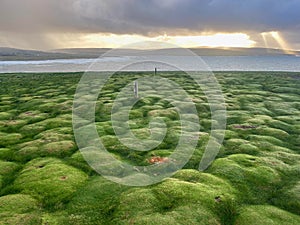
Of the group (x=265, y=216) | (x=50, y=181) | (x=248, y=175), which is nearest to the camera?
Answer: (x=265, y=216)

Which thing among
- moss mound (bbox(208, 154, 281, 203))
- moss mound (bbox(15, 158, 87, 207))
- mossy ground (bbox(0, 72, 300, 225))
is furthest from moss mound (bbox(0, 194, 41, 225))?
moss mound (bbox(208, 154, 281, 203))

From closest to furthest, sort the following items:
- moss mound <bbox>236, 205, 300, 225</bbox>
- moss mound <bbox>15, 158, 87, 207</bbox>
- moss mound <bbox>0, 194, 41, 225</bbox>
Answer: moss mound <bbox>0, 194, 41, 225</bbox>
moss mound <bbox>236, 205, 300, 225</bbox>
moss mound <bbox>15, 158, 87, 207</bbox>

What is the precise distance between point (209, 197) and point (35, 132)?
28693mm

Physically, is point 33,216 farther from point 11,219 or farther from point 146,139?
point 146,139

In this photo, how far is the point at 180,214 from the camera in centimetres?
2216

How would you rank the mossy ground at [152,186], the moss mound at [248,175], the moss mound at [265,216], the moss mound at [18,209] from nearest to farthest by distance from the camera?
the moss mound at [18,209], the moss mound at [265,216], the mossy ground at [152,186], the moss mound at [248,175]

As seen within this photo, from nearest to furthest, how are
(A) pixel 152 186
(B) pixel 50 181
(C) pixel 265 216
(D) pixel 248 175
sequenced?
(C) pixel 265 216 < (A) pixel 152 186 < (B) pixel 50 181 < (D) pixel 248 175

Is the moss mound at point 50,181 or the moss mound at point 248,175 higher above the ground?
the moss mound at point 50,181

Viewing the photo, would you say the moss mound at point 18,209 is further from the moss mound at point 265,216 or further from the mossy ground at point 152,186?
the moss mound at point 265,216

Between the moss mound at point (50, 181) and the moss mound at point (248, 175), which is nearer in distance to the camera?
the moss mound at point (50, 181)

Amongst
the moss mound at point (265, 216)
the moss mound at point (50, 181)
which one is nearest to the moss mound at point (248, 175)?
the moss mound at point (265, 216)

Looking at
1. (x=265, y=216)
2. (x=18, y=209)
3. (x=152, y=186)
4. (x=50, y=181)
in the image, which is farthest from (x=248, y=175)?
(x=18, y=209)

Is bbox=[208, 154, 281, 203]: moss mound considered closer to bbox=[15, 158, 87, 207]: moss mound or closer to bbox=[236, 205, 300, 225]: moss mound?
bbox=[236, 205, 300, 225]: moss mound

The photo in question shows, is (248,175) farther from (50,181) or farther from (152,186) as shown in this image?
(50,181)
